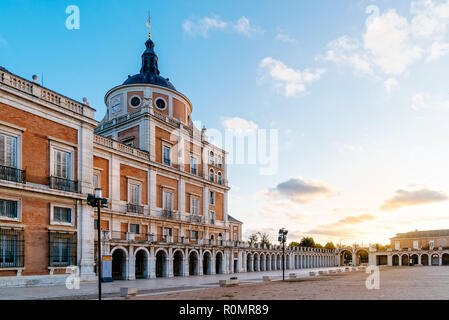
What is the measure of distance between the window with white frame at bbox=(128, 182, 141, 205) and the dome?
1292 centimetres

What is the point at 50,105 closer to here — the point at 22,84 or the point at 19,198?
the point at 22,84

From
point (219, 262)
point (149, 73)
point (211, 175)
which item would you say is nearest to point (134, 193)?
point (211, 175)

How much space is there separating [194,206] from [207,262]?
20.8 ft

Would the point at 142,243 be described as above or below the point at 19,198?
below

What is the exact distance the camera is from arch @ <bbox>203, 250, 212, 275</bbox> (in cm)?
4303

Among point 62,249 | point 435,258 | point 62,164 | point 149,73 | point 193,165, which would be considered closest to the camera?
point 62,249

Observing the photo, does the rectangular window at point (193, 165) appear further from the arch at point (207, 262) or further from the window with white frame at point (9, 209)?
the window with white frame at point (9, 209)

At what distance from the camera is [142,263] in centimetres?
3541

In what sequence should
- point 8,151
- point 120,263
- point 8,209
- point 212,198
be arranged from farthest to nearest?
point 212,198, point 120,263, point 8,151, point 8,209

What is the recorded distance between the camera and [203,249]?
41906mm

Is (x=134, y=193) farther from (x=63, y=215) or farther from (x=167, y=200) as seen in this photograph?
(x=63, y=215)

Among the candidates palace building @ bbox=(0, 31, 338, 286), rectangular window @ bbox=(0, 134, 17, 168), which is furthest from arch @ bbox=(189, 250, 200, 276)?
rectangular window @ bbox=(0, 134, 17, 168)
